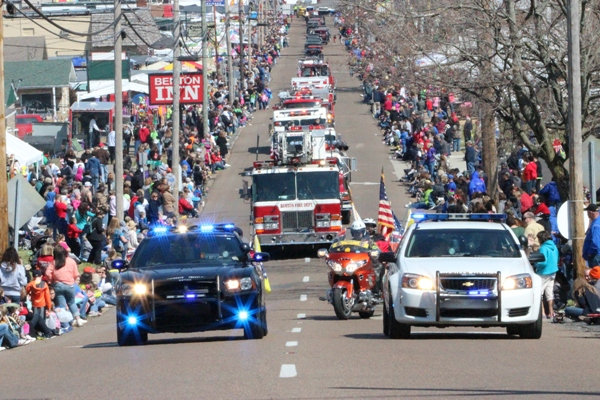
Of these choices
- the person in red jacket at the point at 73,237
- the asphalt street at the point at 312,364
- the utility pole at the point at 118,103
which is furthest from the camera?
the utility pole at the point at 118,103

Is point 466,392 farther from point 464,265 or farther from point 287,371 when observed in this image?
point 464,265

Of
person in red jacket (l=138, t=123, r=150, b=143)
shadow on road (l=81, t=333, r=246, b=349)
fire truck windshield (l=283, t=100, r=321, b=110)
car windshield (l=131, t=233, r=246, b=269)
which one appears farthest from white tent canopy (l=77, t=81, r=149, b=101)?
car windshield (l=131, t=233, r=246, b=269)

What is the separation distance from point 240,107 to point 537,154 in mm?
49579

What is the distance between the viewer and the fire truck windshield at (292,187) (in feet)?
129

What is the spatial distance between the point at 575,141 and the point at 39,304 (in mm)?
9503

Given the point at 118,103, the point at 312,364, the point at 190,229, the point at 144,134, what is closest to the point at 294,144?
the point at 118,103

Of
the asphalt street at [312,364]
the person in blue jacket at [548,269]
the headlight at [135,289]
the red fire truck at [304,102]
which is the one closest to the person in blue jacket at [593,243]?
the person in blue jacket at [548,269]

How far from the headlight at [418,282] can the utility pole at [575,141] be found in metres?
7.53

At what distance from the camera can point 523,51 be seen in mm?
29453

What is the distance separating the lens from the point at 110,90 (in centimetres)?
6969

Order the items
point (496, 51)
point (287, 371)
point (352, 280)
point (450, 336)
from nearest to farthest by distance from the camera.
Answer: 1. point (287, 371)
2. point (450, 336)
3. point (352, 280)
4. point (496, 51)

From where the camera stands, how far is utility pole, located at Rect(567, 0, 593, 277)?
82.2ft

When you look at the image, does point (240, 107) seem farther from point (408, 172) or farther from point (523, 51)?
point (523, 51)

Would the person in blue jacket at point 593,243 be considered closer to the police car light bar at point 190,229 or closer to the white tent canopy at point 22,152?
the police car light bar at point 190,229
